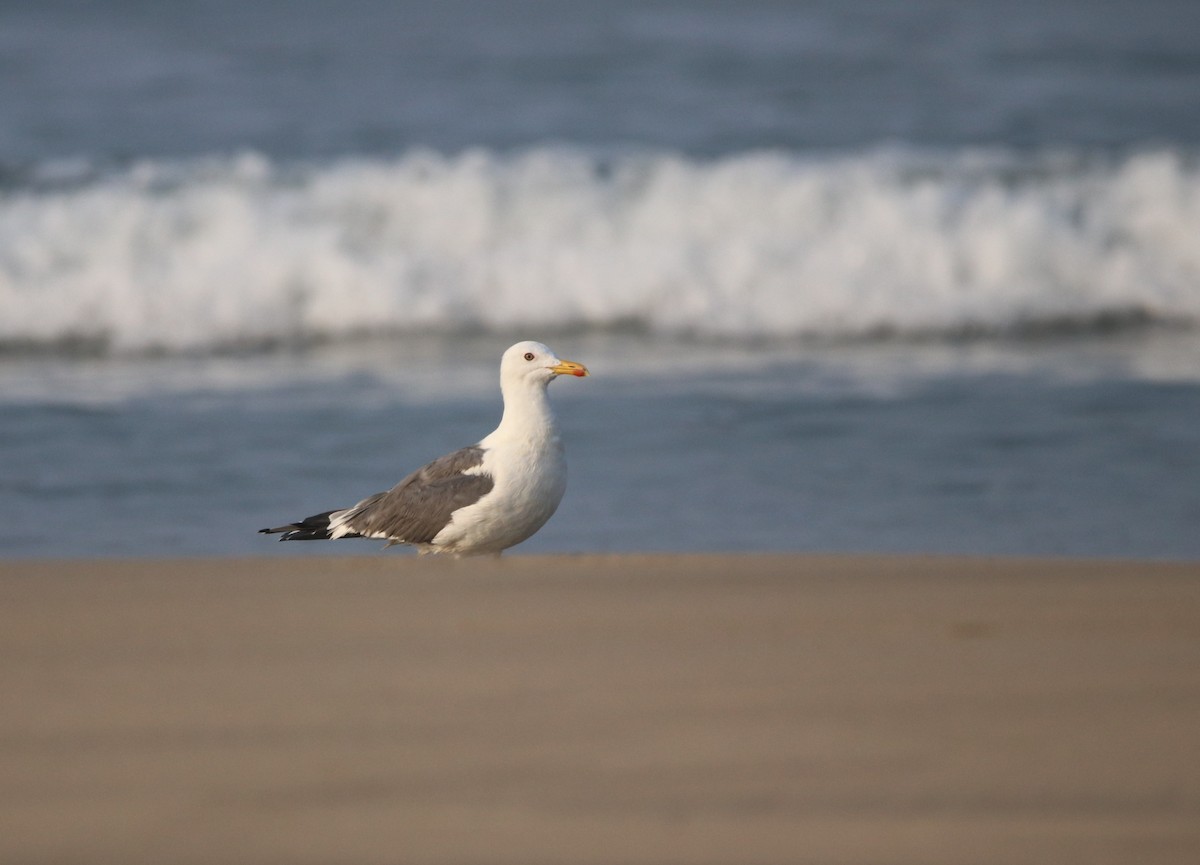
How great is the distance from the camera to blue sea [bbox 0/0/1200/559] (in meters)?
5.79

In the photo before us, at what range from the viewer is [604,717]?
274 cm

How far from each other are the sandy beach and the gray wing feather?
0.73 metres

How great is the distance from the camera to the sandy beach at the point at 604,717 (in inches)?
90.7

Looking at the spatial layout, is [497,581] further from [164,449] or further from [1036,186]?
[1036,186]

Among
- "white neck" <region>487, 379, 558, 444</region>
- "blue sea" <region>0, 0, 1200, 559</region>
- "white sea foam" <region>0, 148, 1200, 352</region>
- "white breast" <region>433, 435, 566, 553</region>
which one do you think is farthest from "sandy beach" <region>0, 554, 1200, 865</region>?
"white sea foam" <region>0, 148, 1200, 352</region>

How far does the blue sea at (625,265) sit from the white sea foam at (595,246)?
0.10ft

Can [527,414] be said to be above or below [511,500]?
above

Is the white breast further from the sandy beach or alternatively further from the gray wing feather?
the sandy beach

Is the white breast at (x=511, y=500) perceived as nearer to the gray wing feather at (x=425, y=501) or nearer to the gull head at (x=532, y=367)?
the gray wing feather at (x=425, y=501)

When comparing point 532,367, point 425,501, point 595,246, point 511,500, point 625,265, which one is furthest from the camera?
point 595,246

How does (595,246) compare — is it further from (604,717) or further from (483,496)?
(604,717)

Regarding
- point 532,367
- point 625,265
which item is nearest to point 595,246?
point 625,265

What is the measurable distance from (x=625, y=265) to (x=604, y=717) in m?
7.10

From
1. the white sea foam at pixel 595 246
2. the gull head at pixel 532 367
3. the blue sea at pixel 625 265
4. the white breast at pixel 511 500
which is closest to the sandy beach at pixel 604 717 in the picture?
the white breast at pixel 511 500
